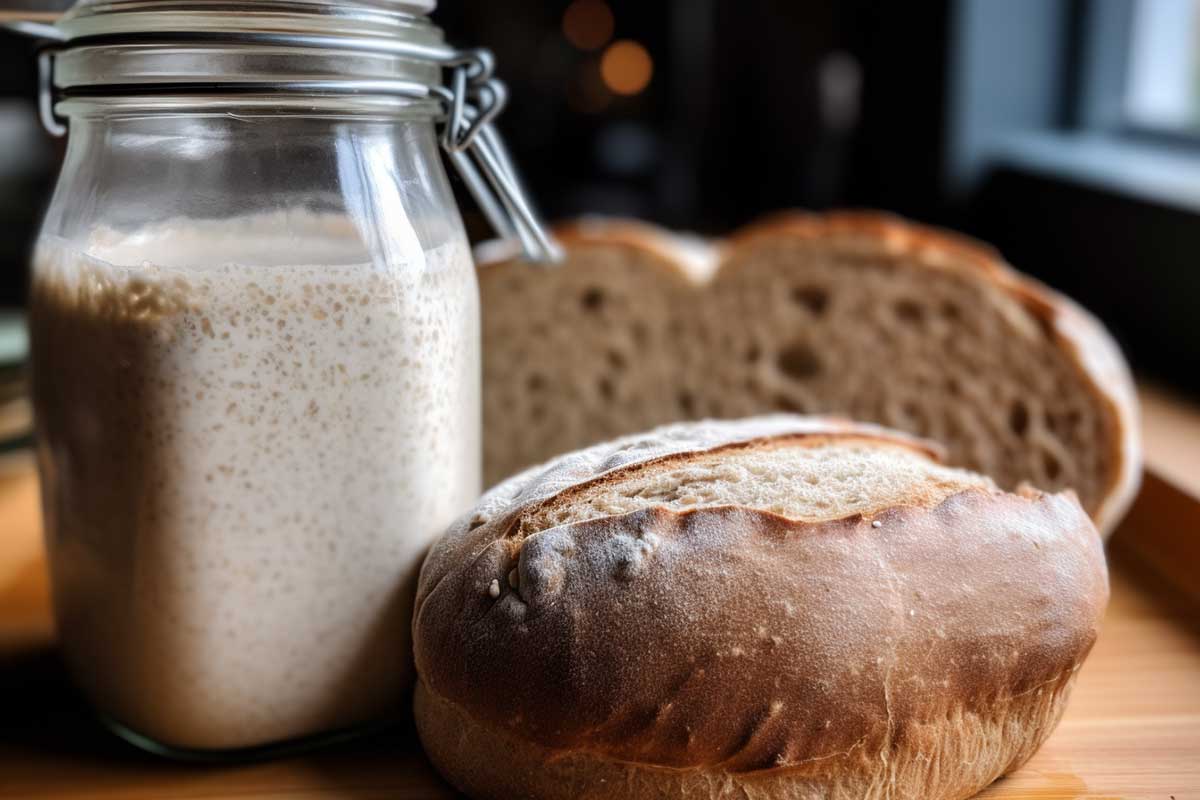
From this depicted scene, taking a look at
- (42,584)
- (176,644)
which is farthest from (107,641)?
(42,584)

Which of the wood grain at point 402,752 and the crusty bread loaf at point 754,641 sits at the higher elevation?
the crusty bread loaf at point 754,641

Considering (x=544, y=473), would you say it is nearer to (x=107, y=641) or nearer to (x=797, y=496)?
(x=797, y=496)

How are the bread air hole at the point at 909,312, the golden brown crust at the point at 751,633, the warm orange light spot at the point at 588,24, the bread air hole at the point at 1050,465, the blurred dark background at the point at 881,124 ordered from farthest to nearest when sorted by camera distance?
the warm orange light spot at the point at 588,24 < the blurred dark background at the point at 881,124 < the bread air hole at the point at 909,312 < the bread air hole at the point at 1050,465 < the golden brown crust at the point at 751,633

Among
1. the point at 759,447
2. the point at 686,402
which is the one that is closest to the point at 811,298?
the point at 686,402

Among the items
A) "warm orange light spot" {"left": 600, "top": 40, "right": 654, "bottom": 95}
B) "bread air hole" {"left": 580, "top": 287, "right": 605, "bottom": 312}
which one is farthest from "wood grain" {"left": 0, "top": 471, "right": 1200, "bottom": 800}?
"warm orange light spot" {"left": 600, "top": 40, "right": 654, "bottom": 95}

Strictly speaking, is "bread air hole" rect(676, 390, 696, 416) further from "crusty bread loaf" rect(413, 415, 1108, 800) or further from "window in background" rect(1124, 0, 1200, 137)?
"window in background" rect(1124, 0, 1200, 137)

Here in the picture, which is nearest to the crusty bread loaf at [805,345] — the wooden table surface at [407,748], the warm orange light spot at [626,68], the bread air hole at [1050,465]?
the bread air hole at [1050,465]

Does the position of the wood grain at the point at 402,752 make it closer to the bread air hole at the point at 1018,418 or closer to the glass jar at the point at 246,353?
the glass jar at the point at 246,353
